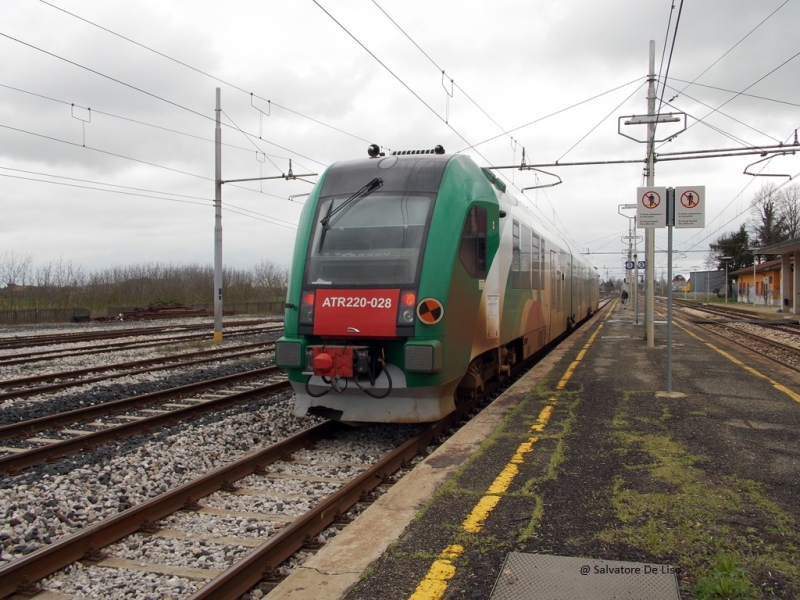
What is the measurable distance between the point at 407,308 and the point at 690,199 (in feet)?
14.9

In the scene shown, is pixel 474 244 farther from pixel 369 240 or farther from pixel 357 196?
pixel 357 196

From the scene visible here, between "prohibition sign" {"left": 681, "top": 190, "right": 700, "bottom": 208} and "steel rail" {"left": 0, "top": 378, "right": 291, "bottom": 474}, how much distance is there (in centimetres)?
675

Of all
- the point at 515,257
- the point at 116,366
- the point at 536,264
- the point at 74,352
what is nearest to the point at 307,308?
the point at 515,257

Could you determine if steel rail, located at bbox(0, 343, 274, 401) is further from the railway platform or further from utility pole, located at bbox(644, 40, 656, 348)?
utility pole, located at bbox(644, 40, 656, 348)

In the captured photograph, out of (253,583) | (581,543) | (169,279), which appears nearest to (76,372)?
(253,583)

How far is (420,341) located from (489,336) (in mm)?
1763

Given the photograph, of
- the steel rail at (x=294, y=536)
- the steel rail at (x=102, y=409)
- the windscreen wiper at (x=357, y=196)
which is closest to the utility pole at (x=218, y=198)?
the steel rail at (x=102, y=409)

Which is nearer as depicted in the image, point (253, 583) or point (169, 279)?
point (253, 583)

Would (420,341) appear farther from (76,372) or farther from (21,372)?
(21,372)

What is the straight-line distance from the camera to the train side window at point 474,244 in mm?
6938

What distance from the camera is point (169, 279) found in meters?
53.2

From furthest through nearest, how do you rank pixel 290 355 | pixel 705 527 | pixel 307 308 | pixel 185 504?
pixel 307 308 < pixel 290 355 < pixel 185 504 < pixel 705 527

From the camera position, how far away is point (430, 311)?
6430mm

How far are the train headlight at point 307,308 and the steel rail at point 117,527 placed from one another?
1.28 metres
